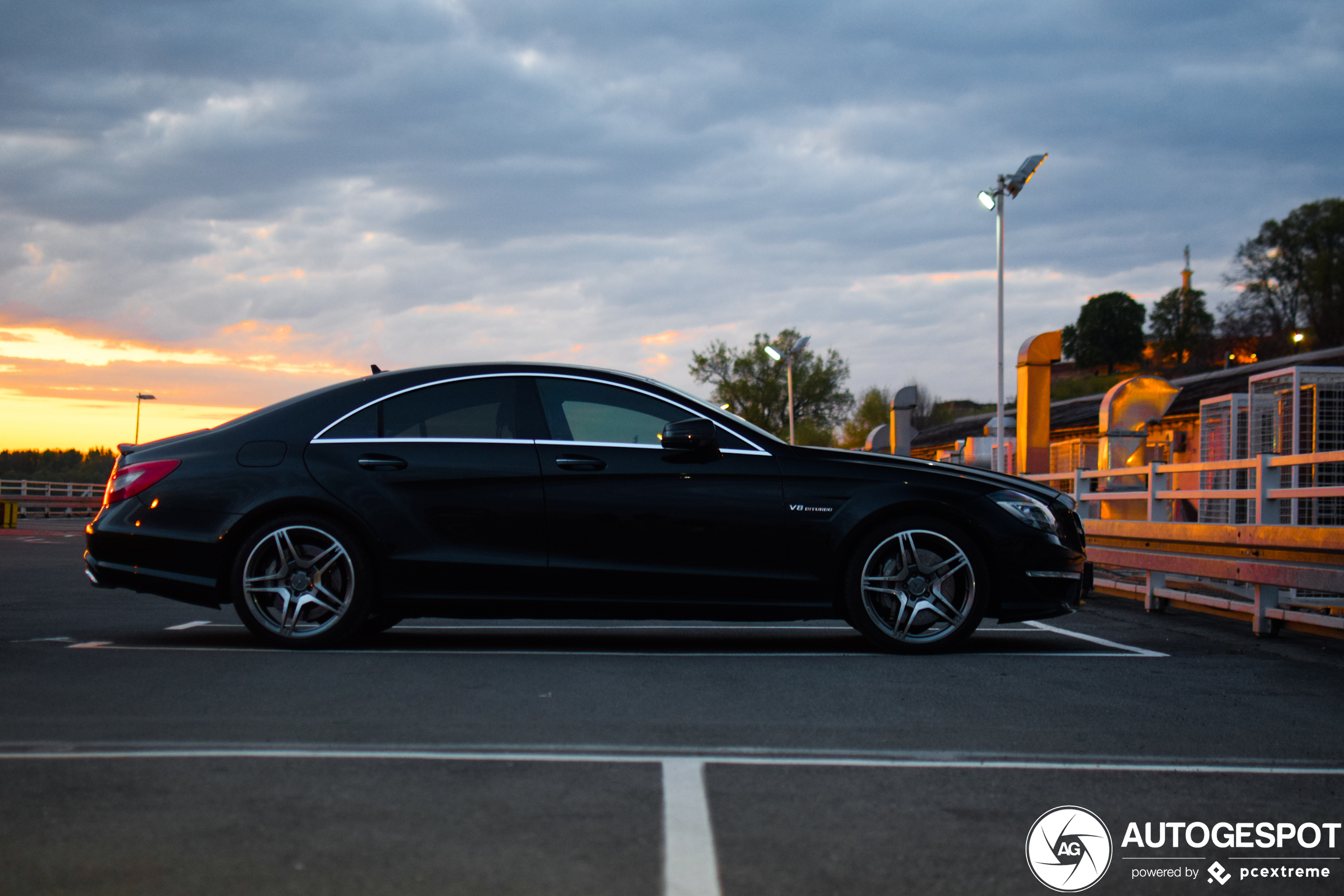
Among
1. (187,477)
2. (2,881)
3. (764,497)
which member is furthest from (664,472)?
(2,881)

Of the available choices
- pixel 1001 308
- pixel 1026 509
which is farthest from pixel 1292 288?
pixel 1026 509

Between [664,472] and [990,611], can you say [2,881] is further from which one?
[990,611]

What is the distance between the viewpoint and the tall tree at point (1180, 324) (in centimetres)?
9588

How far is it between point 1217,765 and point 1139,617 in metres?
5.51

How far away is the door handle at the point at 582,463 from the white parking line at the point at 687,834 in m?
2.78

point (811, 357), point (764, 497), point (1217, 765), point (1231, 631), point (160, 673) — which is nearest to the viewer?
point (1217, 765)

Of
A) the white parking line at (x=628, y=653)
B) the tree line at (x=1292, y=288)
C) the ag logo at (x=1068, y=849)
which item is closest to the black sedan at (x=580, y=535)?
the white parking line at (x=628, y=653)

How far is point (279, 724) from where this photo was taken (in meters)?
4.34

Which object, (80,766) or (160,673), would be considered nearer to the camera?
(80,766)

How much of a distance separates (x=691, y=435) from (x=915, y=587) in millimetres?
1409

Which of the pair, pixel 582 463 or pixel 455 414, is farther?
pixel 455 414

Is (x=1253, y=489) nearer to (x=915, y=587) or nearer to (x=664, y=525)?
(x=915, y=587)

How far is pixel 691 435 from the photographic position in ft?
20.8

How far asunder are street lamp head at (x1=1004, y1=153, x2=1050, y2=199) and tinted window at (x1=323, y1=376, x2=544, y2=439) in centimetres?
1758
